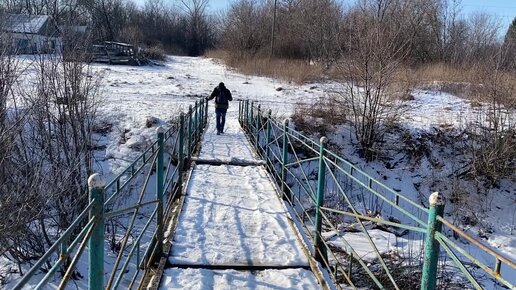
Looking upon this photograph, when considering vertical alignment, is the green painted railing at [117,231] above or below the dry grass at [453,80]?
below

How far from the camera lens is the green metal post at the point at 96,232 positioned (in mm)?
2541

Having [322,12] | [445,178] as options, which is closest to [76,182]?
[445,178]

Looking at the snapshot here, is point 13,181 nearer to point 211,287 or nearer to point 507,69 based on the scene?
point 211,287

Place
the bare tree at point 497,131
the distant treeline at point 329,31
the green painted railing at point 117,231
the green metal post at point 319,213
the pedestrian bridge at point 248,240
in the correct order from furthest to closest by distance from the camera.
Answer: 1. the distant treeline at point 329,31
2. the bare tree at point 497,131
3. the green metal post at point 319,213
4. the pedestrian bridge at point 248,240
5. the green painted railing at point 117,231

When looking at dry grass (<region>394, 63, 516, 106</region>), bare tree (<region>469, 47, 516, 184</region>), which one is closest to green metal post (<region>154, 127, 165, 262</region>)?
bare tree (<region>469, 47, 516, 184</region>)

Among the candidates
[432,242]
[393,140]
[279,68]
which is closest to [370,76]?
[393,140]

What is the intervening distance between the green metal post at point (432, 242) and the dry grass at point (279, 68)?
21.0m

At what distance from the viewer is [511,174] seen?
502 inches

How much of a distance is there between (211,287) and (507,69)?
497 inches

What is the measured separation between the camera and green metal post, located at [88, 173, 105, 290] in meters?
2.54

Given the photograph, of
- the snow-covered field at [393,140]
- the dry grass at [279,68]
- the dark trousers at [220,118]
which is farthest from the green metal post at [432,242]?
the dry grass at [279,68]

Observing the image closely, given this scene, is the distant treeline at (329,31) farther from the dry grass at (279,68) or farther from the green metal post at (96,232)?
the green metal post at (96,232)

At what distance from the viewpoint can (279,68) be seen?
86.6 ft

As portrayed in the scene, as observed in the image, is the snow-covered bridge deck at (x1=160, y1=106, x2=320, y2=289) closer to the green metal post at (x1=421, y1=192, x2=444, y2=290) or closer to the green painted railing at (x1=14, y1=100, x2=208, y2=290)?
the green painted railing at (x1=14, y1=100, x2=208, y2=290)
